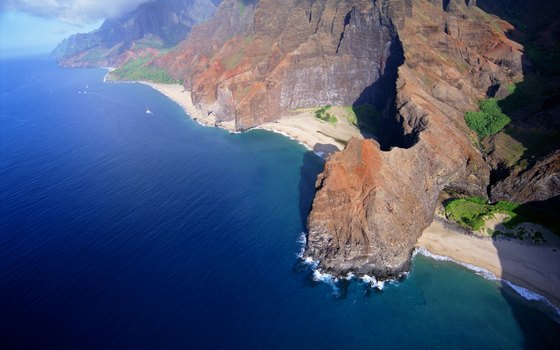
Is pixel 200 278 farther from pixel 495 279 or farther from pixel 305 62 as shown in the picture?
pixel 305 62

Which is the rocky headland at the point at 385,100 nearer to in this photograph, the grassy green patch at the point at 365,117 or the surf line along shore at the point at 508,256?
the grassy green patch at the point at 365,117

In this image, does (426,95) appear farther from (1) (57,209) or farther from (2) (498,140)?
(1) (57,209)

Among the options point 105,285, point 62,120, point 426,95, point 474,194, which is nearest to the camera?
point 105,285

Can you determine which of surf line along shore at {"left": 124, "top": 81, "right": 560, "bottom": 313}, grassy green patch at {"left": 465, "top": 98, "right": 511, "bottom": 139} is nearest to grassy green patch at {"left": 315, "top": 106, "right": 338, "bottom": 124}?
grassy green patch at {"left": 465, "top": 98, "right": 511, "bottom": 139}

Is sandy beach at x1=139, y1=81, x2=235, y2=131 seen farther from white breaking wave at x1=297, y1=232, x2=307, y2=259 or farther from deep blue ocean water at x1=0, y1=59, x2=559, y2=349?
white breaking wave at x1=297, y1=232, x2=307, y2=259

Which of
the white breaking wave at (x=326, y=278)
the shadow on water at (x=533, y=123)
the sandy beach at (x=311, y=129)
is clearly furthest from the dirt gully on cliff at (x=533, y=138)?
the sandy beach at (x=311, y=129)

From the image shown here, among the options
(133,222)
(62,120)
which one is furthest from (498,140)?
(62,120)

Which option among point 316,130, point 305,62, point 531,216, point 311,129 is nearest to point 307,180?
point 316,130
